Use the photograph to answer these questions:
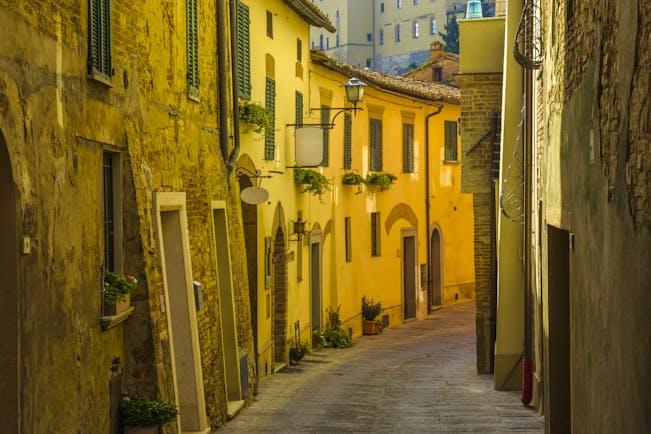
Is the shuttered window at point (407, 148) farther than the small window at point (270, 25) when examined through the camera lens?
Yes

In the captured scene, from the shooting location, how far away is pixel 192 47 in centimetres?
1305

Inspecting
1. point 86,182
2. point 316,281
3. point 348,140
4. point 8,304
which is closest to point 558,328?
point 86,182

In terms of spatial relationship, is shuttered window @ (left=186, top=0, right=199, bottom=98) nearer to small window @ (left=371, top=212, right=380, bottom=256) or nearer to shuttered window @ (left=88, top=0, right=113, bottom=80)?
shuttered window @ (left=88, top=0, right=113, bottom=80)

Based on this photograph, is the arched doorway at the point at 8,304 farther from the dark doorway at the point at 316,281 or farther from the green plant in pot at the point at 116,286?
the dark doorway at the point at 316,281

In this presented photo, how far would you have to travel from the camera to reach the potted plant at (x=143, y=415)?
9.73 m

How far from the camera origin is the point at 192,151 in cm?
1297

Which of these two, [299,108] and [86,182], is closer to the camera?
[86,182]

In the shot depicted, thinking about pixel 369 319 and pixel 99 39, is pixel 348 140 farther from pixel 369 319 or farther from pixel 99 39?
pixel 99 39

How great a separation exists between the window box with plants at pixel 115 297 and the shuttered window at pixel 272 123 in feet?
28.9

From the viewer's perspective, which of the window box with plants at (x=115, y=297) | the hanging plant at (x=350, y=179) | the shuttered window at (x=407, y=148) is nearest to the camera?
the window box with plants at (x=115, y=297)

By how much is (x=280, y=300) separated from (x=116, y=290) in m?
10.7

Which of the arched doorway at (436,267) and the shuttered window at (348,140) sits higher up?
the shuttered window at (348,140)

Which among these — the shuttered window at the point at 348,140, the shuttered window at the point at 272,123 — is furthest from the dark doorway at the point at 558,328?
the shuttered window at the point at 348,140

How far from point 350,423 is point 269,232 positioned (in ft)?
19.3
